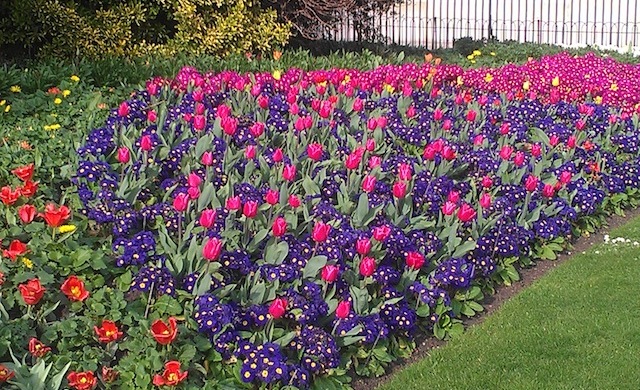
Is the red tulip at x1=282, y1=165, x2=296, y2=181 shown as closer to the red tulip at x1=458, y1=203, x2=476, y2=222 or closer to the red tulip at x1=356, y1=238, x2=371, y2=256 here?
the red tulip at x1=356, y1=238, x2=371, y2=256

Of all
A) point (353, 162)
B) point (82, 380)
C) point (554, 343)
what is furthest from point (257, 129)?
point (82, 380)

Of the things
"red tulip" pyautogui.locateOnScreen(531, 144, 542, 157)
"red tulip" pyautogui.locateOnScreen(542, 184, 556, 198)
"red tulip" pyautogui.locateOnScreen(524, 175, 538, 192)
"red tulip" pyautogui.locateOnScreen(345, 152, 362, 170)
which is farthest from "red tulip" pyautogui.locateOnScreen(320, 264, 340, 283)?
"red tulip" pyautogui.locateOnScreen(531, 144, 542, 157)

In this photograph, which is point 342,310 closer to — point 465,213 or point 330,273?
point 330,273

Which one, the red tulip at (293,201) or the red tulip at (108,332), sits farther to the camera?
the red tulip at (293,201)

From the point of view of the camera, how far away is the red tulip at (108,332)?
3.24 meters

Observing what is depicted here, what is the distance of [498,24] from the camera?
20.0 metres

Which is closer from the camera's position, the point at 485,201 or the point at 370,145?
the point at 485,201

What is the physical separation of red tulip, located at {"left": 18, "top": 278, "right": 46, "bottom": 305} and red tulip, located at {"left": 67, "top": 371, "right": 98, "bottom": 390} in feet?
1.08

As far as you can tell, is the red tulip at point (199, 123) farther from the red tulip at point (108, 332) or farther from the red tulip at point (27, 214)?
the red tulip at point (108, 332)

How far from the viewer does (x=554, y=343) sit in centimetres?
413

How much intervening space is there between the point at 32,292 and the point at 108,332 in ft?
1.02

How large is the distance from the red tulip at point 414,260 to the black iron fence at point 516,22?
12795mm

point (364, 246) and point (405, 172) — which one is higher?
point (405, 172)

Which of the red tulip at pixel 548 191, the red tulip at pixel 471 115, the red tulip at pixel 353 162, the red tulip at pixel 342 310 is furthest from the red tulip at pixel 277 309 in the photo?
the red tulip at pixel 471 115
